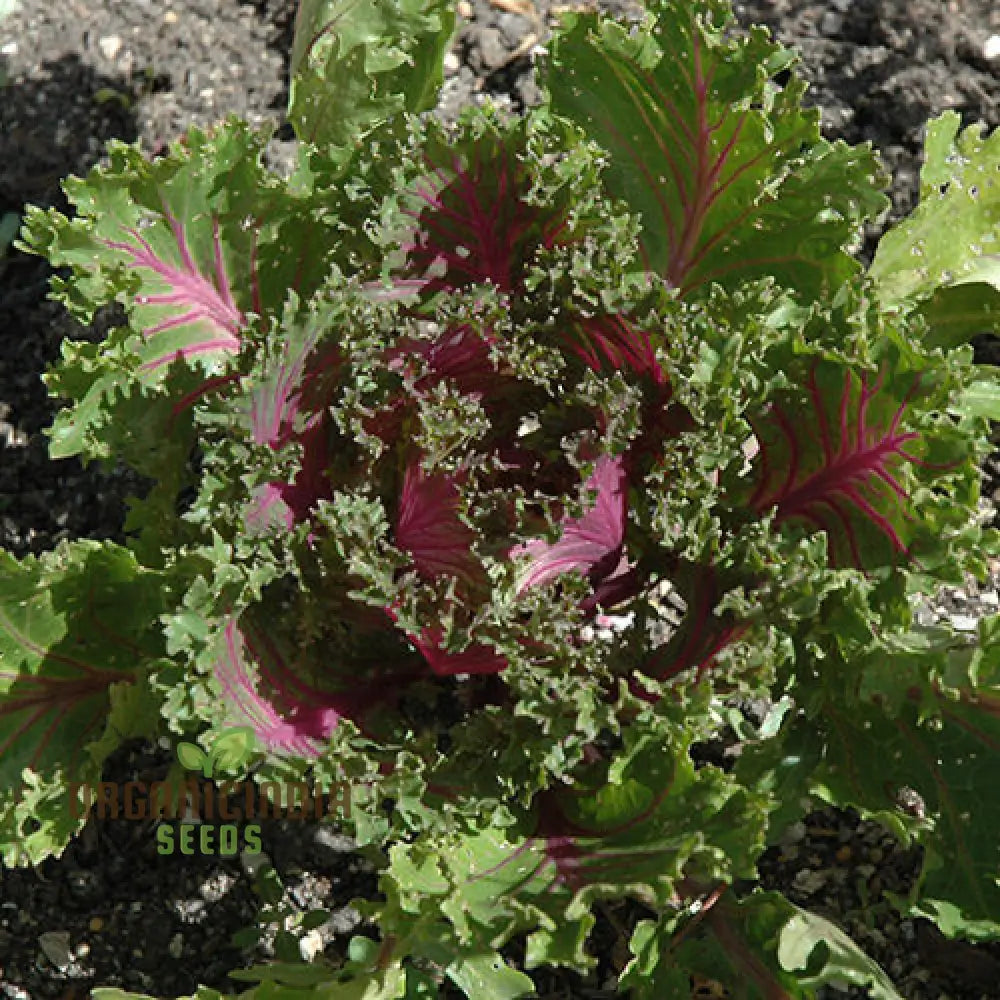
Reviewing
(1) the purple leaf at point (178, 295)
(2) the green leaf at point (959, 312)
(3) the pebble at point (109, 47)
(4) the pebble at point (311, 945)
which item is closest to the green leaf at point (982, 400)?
(2) the green leaf at point (959, 312)

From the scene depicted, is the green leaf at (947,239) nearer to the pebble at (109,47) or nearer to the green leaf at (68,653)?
the green leaf at (68,653)

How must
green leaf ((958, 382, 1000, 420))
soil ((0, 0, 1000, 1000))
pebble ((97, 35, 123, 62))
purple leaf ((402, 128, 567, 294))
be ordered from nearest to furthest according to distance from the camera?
1. purple leaf ((402, 128, 567, 294))
2. green leaf ((958, 382, 1000, 420))
3. soil ((0, 0, 1000, 1000))
4. pebble ((97, 35, 123, 62))

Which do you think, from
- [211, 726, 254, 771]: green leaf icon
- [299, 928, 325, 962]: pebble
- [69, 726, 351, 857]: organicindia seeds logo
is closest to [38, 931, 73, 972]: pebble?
[69, 726, 351, 857]: organicindia seeds logo

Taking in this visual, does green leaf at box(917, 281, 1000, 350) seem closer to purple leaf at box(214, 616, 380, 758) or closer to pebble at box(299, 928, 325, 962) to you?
purple leaf at box(214, 616, 380, 758)

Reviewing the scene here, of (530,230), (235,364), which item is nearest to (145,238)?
(235,364)

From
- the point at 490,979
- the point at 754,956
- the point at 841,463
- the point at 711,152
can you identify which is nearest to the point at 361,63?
the point at 711,152

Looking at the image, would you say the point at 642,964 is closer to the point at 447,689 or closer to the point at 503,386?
the point at 447,689
